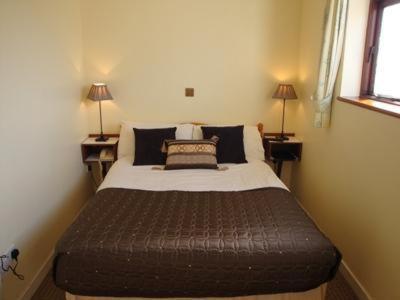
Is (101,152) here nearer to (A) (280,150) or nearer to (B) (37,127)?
(B) (37,127)

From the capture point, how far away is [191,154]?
2.98 meters

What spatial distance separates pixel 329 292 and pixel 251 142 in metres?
1.53

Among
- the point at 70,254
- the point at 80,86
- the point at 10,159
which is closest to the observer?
the point at 70,254

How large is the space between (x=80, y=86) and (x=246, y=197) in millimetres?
2044

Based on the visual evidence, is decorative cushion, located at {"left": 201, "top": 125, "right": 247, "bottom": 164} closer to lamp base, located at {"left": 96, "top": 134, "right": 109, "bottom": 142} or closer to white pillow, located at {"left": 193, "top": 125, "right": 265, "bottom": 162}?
white pillow, located at {"left": 193, "top": 125, "right": 265, "bottom": 162}

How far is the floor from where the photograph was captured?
2221mm

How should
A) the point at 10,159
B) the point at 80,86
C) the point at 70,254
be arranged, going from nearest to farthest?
the point at 70,254
the point at 10,159
the point at 80,86

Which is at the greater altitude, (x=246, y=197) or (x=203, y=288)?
(x=246, y=197)

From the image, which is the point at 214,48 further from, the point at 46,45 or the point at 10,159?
the point at 10,159

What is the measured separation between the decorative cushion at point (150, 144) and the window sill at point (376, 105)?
1.56m

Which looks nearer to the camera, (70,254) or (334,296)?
(70,254)

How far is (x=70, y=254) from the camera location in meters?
1.76

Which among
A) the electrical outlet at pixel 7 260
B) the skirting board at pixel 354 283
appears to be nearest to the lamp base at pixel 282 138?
the skirting board at pixel 354 283

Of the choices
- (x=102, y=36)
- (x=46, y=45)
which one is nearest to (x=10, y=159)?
(x=46, y=45)
